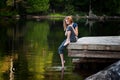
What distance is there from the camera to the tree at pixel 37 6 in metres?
93.8

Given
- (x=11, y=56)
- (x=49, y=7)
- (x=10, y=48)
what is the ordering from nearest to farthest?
(x=11, y=56) → (x=10, y=48) → (x=49, y=7)

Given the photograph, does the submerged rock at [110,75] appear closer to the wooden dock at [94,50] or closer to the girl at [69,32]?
the wooden dock at [94,50]

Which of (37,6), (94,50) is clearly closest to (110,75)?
(94,50)

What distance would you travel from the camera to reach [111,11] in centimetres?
9781

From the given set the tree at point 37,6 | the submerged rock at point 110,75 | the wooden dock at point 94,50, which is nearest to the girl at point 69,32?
the wooden dock at point 94,50

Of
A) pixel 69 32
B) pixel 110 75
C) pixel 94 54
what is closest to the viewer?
pixel 110 75

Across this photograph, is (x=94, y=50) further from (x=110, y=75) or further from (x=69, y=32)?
(x=110, y=75)

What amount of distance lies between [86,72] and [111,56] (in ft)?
3.64

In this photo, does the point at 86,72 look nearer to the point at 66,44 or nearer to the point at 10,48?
the point at 66,44

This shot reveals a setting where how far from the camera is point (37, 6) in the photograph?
94938 millimetres

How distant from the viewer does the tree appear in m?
93.8

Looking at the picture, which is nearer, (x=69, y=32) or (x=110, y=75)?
(x=110, y=75)

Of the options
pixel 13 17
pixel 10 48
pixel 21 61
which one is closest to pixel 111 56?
pixel 21 61

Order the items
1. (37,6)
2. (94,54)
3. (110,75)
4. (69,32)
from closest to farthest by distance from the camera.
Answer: (110,75)
(94,54)
(69,32)
(37,6)
